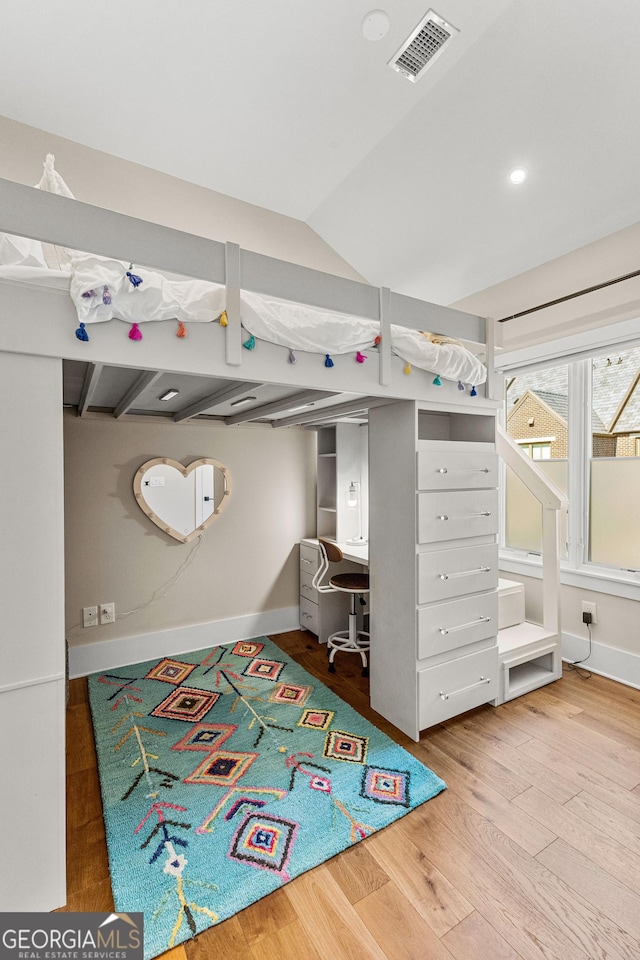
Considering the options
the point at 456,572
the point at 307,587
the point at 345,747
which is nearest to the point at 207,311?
the point at 456,572

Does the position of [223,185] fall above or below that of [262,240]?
above

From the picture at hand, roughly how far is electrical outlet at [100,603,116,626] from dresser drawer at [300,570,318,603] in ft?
4.83

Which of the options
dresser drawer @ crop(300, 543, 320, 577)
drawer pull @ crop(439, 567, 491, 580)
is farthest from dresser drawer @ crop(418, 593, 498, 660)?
dresser drawer @ crop(300, 543, 320, 577)

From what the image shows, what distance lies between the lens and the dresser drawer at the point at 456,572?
223 cm

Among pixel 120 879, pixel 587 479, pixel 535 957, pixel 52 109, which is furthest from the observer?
pixel 587 479

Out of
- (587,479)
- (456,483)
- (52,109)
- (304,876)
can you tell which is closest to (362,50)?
(52,109)

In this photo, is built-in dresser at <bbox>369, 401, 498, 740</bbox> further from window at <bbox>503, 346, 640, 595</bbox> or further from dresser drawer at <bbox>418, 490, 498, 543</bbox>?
window at <bbox>503, 346, 640, 595</bbox>

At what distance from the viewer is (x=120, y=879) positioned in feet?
4.82

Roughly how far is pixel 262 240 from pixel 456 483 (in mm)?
2486

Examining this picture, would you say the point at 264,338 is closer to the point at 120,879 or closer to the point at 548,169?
the point at 120,879

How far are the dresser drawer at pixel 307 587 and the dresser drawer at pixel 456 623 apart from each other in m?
1.43

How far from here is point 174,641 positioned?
3322 millimetres

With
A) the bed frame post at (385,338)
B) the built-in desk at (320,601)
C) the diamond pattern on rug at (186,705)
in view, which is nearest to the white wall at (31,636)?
the diamond pattern on rug at (186,705)

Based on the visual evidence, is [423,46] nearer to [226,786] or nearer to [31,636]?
[31,636]
